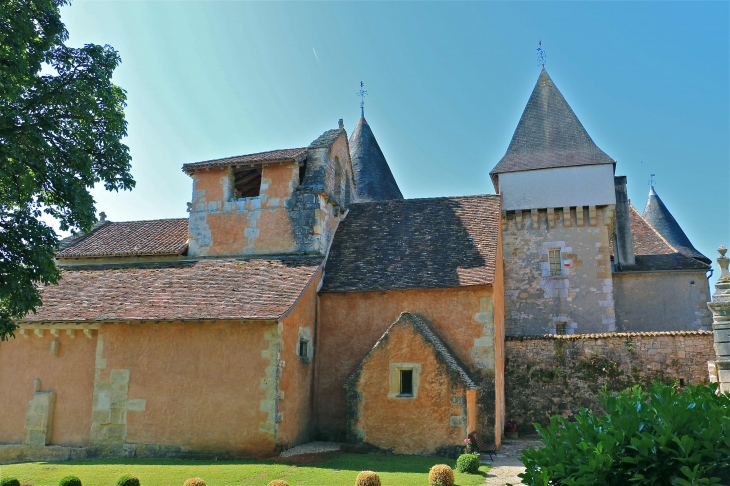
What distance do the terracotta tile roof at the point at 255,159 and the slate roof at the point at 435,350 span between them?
5816 millimetres

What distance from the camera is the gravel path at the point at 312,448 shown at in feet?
42.7

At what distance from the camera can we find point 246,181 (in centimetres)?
1861

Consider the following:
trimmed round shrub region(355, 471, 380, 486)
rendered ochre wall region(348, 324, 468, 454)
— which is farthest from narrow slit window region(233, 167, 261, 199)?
trimmed round shrub region(355, 471, 380, 486)

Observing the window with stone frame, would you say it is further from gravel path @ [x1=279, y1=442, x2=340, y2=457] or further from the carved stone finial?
the carved stone finial

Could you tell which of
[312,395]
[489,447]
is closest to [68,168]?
[312,395]

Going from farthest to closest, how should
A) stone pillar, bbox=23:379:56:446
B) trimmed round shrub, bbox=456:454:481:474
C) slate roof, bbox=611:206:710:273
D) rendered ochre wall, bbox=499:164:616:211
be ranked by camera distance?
slate roof, bbox=611:206:710:273
rendered ochre wall, bbox=499:164:616:211
stone pillar, bbox=23:379:56:446
trimmed round shrub, bbox=456:454:481:474

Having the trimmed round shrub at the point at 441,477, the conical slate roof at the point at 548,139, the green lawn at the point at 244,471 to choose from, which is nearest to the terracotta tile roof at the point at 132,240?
the green lawn at the point at 244,471

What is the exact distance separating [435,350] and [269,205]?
6662mm

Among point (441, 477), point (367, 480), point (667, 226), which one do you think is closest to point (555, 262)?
point (667, 226)

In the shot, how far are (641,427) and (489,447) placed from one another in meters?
9.18

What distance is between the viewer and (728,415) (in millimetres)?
5418

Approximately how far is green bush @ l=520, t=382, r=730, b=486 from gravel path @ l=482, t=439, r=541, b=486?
15.2 feet

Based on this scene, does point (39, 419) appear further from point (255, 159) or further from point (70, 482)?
point (255, 159)

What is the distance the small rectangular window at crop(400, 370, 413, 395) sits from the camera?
13727 mm
